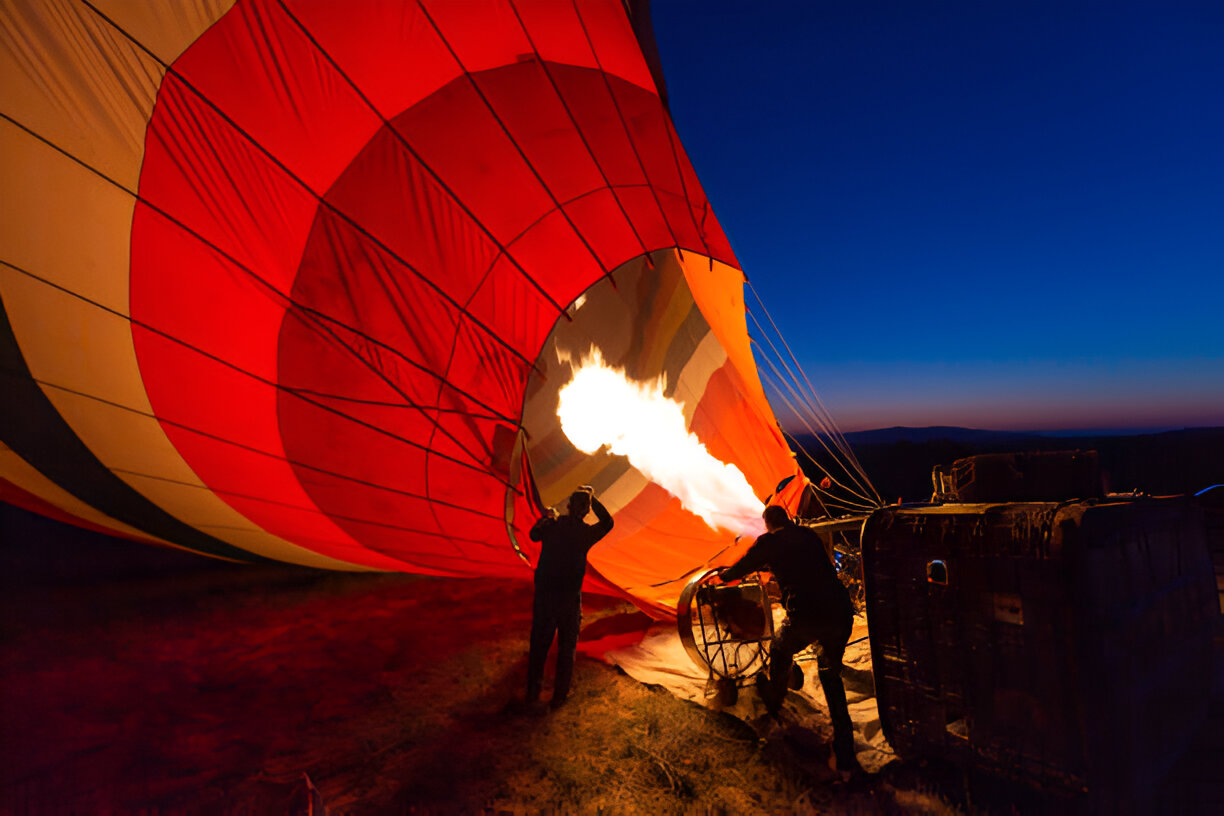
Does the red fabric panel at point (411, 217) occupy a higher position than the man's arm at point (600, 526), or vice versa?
the red fabric panel at point (411, 217)

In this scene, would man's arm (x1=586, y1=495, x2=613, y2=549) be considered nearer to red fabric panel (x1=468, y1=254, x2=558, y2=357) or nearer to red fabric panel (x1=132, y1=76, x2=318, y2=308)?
red fabric panel (x1=468, y1=254, x2=558, y2=357)

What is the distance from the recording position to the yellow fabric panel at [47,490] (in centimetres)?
404

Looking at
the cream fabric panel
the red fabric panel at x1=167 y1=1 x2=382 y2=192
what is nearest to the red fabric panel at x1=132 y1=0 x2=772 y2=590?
the red fabric panel at x1=167 y1=1 x2=382 y2=192

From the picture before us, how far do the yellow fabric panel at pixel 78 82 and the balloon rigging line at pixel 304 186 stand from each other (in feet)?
0.08

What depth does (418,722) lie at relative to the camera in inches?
124

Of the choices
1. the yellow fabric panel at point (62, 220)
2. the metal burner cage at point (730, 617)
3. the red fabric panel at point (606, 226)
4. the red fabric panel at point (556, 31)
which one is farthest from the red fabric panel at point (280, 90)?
the metal burner cage at point (730, 617)

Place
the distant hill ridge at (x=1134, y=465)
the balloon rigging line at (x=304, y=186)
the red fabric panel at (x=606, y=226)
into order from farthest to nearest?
the distant hill ridge at (x=1134, y=465) → the red fabric panel at (x=606, y=226) → the balloon rigging line at (x=304, y=186)

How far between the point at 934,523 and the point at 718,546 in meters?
3.69

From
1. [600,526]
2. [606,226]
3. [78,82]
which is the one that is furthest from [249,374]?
[606,226]

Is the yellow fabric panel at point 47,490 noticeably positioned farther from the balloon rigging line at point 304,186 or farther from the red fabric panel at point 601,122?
the red fabric panel at point 601,122

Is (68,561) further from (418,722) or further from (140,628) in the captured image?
(418,722)

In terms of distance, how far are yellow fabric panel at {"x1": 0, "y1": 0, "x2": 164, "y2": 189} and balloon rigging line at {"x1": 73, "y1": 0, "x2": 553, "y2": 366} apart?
0.02m

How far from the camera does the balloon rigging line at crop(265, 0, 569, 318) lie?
9.91 feet

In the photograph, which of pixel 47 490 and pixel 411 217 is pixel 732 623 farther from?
pixel 47 490
